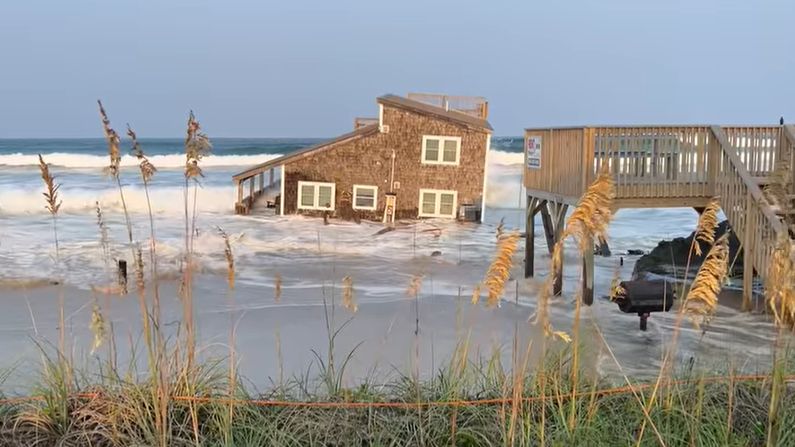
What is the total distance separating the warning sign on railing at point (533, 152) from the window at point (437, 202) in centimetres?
1565

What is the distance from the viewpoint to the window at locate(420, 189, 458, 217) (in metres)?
29.4

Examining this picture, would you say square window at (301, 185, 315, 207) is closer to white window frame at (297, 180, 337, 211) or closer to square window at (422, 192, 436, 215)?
white window frame at (297, 180, 337, 211)

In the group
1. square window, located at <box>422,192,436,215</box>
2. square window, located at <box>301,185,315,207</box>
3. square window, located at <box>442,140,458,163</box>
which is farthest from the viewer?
square window, located at <box>301,185,315,207</box>

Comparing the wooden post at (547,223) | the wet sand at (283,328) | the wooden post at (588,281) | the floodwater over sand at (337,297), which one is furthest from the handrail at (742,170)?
the wet sand at (283,328)

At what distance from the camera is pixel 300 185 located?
30.1m

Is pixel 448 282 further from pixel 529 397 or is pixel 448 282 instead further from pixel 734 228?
pixel 529 397

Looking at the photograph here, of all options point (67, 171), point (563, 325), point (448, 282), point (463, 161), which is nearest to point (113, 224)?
point (463, 161)

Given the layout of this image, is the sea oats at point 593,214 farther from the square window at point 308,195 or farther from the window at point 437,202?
the square window at point 308,195

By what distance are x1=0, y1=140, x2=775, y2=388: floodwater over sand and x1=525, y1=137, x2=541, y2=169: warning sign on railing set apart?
2053 millimetres

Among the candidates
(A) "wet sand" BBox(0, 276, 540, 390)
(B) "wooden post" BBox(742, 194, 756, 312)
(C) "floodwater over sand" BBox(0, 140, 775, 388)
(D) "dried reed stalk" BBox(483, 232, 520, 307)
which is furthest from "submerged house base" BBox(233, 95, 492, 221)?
(D) "dried reed stalk" BBox(483, 232, 520, 307)

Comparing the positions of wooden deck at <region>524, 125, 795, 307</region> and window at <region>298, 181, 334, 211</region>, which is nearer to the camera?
wooden deck at <region>524, 125, 795, 307</region>

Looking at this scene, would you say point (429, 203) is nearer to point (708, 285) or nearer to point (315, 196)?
point (315, 196)

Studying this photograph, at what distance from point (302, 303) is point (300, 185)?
18406 millimetres

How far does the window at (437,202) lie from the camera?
29438mm
